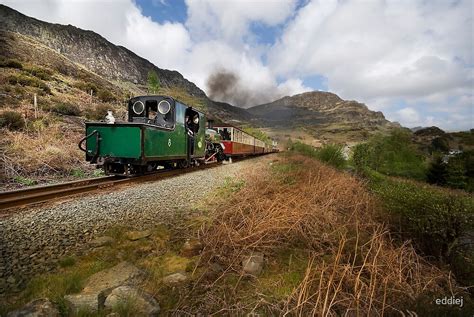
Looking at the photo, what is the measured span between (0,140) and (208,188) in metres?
10.6

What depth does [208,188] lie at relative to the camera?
24.0 feet

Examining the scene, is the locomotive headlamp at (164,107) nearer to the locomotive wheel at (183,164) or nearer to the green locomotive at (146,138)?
the green locomotive at (146,138)

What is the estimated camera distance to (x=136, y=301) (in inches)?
88.2

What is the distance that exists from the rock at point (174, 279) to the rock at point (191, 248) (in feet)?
1.69

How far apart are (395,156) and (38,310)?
54.8 m

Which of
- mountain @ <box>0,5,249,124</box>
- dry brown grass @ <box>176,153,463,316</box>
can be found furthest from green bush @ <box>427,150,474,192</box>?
mountain @ <box>0,5,249,124</box>

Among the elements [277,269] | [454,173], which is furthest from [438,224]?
[454,173]

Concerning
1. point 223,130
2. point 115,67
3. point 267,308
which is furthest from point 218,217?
point 115,67

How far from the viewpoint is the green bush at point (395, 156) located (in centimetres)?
4240

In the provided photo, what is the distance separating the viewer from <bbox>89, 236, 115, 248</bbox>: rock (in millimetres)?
3485

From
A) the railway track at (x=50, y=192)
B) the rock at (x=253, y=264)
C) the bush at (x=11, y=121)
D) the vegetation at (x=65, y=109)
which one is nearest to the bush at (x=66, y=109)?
the vegetation at (x=65, y=109)

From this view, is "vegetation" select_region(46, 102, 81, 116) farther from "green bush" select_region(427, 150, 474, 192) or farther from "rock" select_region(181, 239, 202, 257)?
"green bush" select_region(427, 150, 474, 192)

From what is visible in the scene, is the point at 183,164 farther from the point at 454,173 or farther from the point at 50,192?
the point at 454,173

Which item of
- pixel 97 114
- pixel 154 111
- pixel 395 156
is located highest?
pixel 97 114
